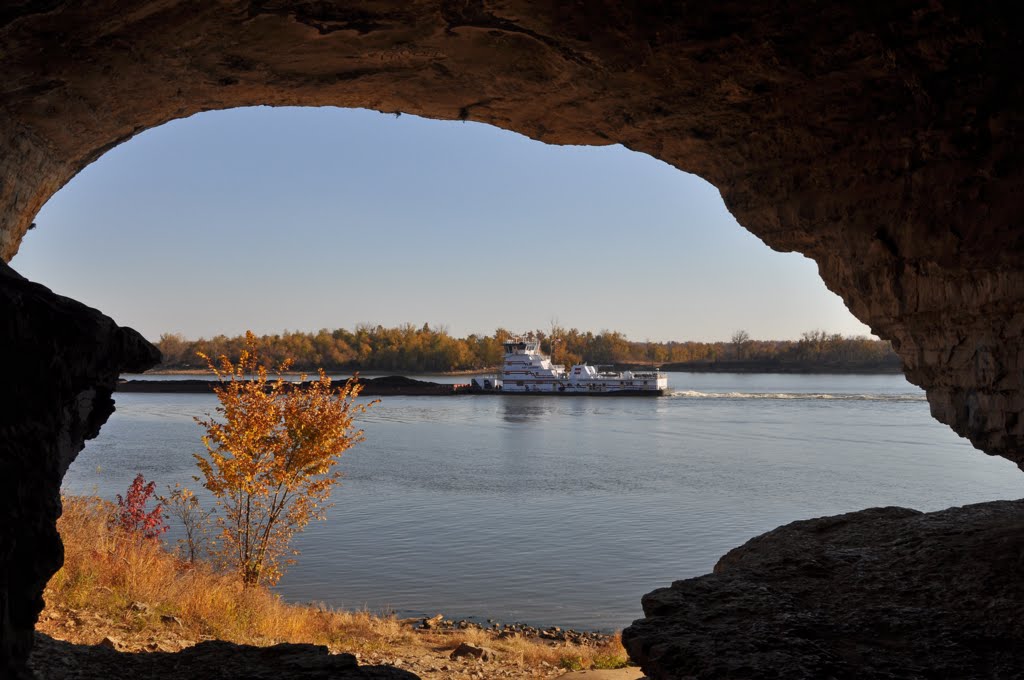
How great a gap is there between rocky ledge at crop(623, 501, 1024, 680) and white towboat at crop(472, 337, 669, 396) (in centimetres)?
6204

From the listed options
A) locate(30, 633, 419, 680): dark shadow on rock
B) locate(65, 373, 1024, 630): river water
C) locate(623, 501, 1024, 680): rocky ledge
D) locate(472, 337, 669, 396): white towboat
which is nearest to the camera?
locate(623, 501, 1024, 680): rocky ledge

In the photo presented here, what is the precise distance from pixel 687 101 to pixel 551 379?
65.0 m

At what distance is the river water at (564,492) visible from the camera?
48.3 ft

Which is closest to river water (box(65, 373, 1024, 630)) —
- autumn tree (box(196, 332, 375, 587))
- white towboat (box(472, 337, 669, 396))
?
autumn tree (box(196, 332, 375, 587))

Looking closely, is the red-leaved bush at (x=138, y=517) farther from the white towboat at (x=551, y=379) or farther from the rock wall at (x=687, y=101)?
the white towboat at (x=551, y=379)

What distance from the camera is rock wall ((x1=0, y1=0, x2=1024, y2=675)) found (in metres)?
4.10

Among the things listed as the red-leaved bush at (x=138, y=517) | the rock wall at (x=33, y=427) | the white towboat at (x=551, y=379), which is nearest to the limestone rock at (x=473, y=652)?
the red-leaved bush at (x=138, y=517)

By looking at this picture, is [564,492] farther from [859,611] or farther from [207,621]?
[859,611]

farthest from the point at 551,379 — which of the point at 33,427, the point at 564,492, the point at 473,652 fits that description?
the point at 33,427

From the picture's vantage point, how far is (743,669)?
14.5 ft

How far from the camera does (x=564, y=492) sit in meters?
24.7

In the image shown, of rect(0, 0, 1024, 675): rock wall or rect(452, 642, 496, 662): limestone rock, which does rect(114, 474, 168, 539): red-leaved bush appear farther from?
rect(0, 0, 1024, 675): rock wall

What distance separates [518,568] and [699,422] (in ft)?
106

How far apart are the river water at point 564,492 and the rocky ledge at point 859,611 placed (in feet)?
24.6
